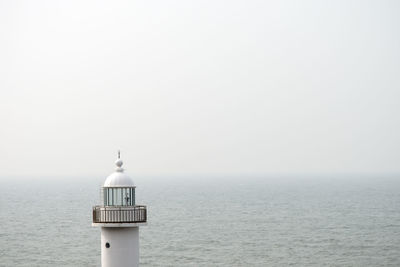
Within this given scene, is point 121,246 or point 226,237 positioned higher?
point 121,246

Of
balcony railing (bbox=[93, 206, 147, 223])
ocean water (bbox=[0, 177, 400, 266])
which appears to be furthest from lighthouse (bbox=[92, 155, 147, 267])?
ocean water (bbox=[0, 177, 400, 266])

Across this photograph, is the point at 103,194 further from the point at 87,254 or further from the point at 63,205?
the point at 63,205

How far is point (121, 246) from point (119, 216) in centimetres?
90

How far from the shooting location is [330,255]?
210 ft

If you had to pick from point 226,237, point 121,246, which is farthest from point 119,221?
point 226,237

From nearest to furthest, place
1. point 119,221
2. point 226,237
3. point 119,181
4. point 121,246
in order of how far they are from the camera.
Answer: point 119,221 < point 121,246 < point 119,181 < point 226,237

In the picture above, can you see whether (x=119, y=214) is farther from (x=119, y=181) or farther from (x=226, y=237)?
(x=226, y=237)

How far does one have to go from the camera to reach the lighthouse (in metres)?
22.0

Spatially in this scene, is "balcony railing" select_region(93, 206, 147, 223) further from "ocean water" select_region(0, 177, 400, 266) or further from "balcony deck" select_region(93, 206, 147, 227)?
"ocean water" select_region(0, 177, 400, 266)

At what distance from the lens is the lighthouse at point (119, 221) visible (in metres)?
22.0

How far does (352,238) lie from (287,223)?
1908 cm

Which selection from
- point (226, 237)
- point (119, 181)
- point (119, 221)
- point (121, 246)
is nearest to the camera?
point (119, 221)

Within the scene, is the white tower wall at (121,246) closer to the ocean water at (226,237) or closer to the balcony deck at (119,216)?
the balcony deck at (119,216)

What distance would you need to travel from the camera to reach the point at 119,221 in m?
22.0
